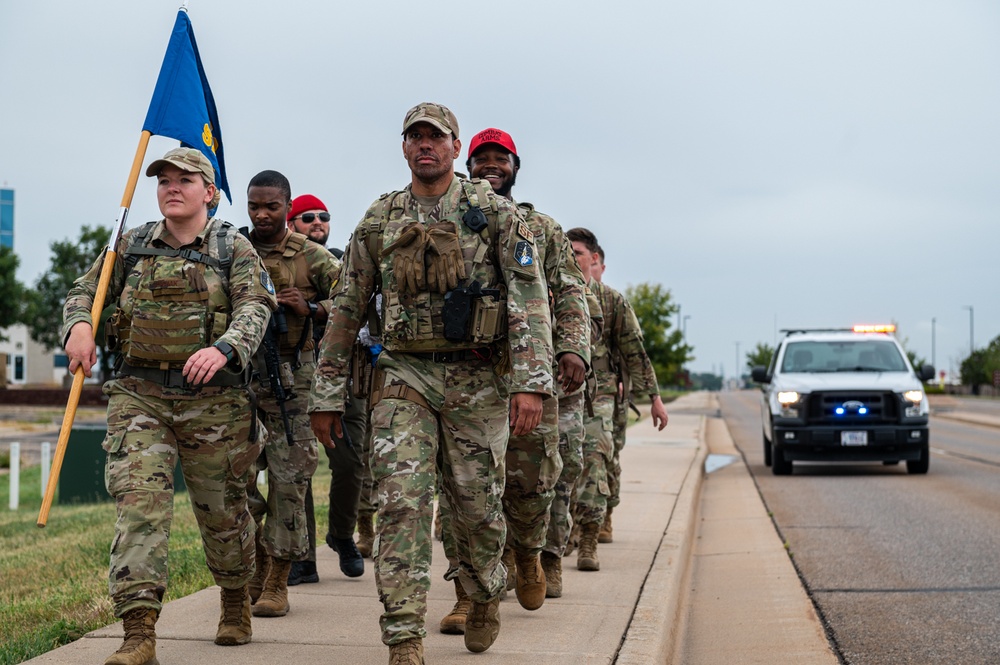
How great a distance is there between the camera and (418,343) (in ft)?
16.2

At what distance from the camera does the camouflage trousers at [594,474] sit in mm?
7637

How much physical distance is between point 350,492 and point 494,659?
2.37 meters

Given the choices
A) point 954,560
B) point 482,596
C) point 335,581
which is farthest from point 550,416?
point 954,560

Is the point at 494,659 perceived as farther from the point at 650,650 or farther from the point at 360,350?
the point at 360,350

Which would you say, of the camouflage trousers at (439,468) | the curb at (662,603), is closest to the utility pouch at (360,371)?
the camouflage trousers at (439,468)

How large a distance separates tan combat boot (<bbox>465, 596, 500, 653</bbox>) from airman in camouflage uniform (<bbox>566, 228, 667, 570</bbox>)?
2474 millimetres

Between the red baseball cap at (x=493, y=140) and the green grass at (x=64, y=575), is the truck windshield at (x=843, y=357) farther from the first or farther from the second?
the red baseball cap at (x=493, y=140)

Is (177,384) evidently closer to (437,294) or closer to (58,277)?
(437,294)

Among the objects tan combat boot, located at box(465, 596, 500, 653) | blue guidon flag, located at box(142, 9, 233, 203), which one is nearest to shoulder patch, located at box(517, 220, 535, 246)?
tan combat boot, located at box(465, 596, 500, 653)

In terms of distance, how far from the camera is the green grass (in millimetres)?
5684

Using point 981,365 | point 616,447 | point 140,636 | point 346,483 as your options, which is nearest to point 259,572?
point 346,483

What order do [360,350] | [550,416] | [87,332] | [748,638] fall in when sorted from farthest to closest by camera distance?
[748,638] < [550,416] < [360,350] < [87,332]

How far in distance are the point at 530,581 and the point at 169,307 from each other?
6.89ft

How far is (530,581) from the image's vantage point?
19.0ft
